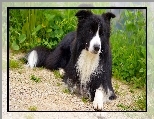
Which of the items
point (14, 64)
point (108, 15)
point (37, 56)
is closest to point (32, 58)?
point (37, 56)

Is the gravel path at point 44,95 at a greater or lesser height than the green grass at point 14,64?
lesser

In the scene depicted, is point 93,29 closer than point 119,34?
Yes

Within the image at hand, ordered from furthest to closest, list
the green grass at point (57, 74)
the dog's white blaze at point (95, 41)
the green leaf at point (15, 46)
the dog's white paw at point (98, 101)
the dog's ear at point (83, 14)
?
1. the green grass at point (57, 74)
2. the green leaf at point (15, 46)
3. the dog's white paw at point (98, 101)
4. the dog's ear at point (83, 14)
5. the dog's white blaze at point (95, 41)

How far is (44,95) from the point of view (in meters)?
5.22

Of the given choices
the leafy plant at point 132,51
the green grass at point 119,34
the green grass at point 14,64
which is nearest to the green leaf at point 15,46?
the green grass at point 119,34

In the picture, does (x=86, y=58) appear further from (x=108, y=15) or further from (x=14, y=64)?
(x=14, y=64)

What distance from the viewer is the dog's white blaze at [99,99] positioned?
16.7ft

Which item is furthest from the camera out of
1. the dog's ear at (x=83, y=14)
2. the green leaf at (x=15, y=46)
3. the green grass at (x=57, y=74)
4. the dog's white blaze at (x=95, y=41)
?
the green grass at (x=57, y=74)

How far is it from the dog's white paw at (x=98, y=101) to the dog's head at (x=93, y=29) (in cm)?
38

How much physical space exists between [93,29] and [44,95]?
71cm

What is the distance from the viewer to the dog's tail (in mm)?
5328

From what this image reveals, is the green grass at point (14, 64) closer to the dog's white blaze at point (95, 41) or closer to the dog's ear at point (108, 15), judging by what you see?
the dog's white blaze at point (95, 41)

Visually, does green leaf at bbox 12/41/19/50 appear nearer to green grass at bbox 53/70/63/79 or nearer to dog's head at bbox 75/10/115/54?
green grass at bbox 53/70/63/79

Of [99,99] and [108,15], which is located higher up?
[108,15]
